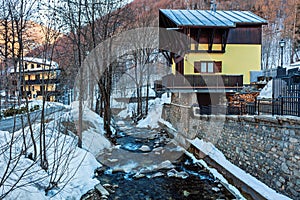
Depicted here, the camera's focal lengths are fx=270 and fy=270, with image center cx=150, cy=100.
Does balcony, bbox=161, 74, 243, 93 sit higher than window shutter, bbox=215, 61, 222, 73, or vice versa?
window shutter, bbox=215, 61, 222, 73

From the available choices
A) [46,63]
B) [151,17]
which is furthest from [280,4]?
[46,63]

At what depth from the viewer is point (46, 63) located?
24.6ft

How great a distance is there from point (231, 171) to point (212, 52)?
31.6 ft

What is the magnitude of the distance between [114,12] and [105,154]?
8.73 meters

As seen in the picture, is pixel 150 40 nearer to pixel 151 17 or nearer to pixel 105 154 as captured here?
pixel 151 17

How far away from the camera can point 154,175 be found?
986 centimetres

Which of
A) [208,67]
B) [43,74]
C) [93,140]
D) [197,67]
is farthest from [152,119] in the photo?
[43,74]

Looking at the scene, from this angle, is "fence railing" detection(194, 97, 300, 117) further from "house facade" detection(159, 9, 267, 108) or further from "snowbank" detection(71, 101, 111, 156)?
"snowbank" detection(71, 101, 111, 156)

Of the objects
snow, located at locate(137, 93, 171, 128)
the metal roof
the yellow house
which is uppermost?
the metal roof

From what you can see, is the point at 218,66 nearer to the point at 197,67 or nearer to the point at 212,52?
the point at 212,52

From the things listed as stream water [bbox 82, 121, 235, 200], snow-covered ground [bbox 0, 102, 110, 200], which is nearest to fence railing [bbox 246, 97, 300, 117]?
stream water [bbox 82, 121, 235, 200]

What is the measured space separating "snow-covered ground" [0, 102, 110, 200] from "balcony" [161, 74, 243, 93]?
18.2 ft

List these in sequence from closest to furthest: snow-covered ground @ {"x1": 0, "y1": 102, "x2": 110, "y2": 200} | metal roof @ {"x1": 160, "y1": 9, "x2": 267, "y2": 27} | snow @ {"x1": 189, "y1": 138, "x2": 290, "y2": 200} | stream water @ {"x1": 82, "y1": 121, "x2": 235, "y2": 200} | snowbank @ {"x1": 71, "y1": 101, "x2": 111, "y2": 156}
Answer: snow-covered ground @ {"x1": 0, "y1": 102, "x2": 110, "y2": 200} → snow @ {"x1": 189, "y1": 138, "x2": 290, "y2": 200} → stream water @ {"x1": 82, "y1": 121, "x2": 235, "y2": 200} → snowbank @ {"x1": 71, "y1": 101, "x2": 111, "y2": 156} → metal roof @ {"x1": 160, "y1": 9, "x2": 267, "y2": 27}

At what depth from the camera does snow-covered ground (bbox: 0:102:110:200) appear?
5.02m
